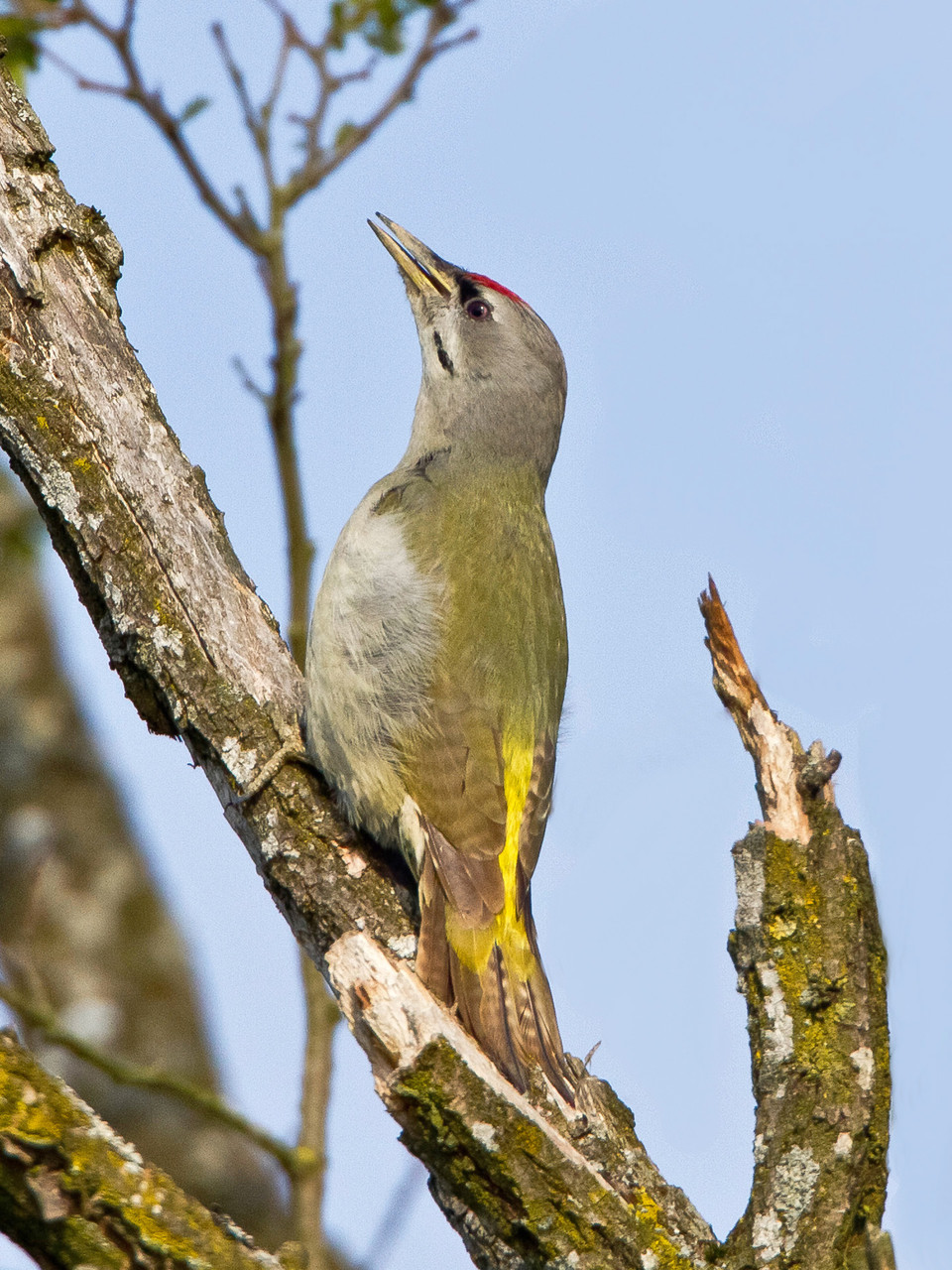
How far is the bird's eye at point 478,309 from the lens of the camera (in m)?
6.54

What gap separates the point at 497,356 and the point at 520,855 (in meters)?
2.72

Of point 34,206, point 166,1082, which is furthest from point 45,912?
point 34,206

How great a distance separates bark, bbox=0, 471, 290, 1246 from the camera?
7.62 m

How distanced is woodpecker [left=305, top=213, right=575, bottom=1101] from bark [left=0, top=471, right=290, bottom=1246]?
3.73 meters

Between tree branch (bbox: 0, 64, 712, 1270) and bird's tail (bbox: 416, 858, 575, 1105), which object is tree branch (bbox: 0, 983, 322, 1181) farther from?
bird's tail (bbox: 416, 858, 575, 1105)

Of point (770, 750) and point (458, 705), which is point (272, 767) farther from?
point (770, 750)

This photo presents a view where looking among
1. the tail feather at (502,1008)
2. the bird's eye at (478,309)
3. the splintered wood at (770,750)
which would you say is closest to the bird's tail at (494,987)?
the tail feather at (502,1008)

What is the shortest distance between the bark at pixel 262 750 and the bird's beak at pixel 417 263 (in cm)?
209

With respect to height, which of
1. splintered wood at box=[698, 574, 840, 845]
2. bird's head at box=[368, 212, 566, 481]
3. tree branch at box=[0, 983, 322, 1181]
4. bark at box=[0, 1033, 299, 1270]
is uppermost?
bird's head at box=[368, 212, 566, 481]

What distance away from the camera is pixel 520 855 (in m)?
4.82

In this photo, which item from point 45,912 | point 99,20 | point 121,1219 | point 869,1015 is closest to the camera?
point 121,1219

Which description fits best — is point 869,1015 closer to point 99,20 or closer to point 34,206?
point 34,206

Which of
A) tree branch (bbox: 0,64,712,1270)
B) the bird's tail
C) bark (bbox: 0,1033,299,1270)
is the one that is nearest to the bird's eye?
tree branch (bbox: 0,64,712,1270)

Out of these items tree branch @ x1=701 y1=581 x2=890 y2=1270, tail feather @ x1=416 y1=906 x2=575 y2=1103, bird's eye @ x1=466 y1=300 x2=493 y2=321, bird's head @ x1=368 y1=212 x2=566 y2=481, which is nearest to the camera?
tree branch @ x1=701 y1=581 x2=890 y2=1270
